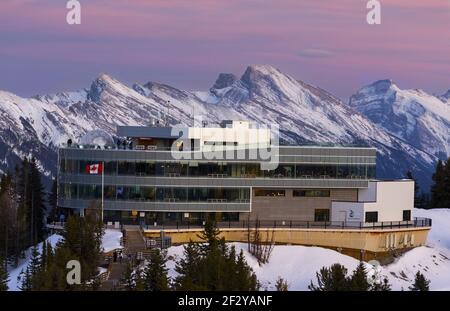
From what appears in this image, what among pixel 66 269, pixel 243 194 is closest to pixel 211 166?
pixel 243 194

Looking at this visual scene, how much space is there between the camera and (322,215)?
123 meters

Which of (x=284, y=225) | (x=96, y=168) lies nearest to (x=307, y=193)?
(x=284, y=225)

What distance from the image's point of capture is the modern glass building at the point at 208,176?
118m

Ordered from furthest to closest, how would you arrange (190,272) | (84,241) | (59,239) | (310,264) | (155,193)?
(155,193)
(310,264)
(59,239)
(84,241)
(190,272)

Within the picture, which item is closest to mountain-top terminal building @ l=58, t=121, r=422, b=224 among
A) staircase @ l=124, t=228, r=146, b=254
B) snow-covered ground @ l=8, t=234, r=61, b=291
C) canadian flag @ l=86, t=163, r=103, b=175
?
canadian flag @ l=86, t=163, r=103, b=175

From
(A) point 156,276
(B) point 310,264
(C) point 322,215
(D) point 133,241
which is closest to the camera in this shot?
(A) point 156,276

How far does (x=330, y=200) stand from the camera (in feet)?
405

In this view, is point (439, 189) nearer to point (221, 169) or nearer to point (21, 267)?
point (221, 169)

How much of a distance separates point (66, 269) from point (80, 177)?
38.7 m

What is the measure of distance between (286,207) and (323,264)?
42.8 ft

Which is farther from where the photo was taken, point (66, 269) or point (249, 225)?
point (249, 225)

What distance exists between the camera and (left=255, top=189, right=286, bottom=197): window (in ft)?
399

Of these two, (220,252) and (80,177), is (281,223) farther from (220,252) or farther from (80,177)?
(220,252)

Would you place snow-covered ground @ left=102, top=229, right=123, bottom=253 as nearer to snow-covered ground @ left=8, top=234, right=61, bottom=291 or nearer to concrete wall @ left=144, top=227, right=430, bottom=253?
concrete wall @ left=144, top=227, right=430, bottom=253
